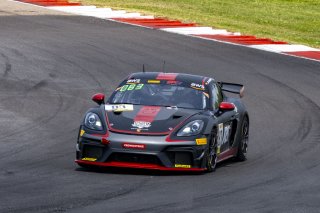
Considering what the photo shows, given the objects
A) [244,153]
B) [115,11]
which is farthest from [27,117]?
[115,11]

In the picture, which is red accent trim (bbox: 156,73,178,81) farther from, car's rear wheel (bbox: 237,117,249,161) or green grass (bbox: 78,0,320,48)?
green grass (bbox: 78,0,320,48)

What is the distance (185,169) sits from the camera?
13.2 meters

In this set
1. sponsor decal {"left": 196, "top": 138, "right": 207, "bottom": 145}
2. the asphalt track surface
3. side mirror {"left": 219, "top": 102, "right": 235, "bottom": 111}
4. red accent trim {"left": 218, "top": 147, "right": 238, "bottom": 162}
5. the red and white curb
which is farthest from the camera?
the red and white curb

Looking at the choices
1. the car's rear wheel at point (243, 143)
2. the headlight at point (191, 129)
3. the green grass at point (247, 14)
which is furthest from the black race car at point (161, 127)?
the green grass at point (247, 14)

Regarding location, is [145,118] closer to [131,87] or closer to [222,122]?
[131,87]

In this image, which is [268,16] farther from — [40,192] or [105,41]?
[40,192]

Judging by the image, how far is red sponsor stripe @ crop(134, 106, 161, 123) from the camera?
1345 cm

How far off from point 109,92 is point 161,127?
7348 mm

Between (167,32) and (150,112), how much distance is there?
14.7 meters

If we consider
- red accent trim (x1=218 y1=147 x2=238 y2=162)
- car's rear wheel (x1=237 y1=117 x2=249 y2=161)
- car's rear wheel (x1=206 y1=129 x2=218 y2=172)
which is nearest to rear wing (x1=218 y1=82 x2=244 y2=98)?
car's rear wheel (x1=237 y1=117 x2=249 y2=161)

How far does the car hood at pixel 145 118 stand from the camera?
13266mm

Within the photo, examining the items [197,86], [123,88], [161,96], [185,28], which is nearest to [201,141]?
[161,96]

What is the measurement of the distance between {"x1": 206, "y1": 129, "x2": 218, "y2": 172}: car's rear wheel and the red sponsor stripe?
0.76 metres

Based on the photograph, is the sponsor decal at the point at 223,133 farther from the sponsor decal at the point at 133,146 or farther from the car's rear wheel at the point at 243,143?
the sponsor decal at the point at 133,146
